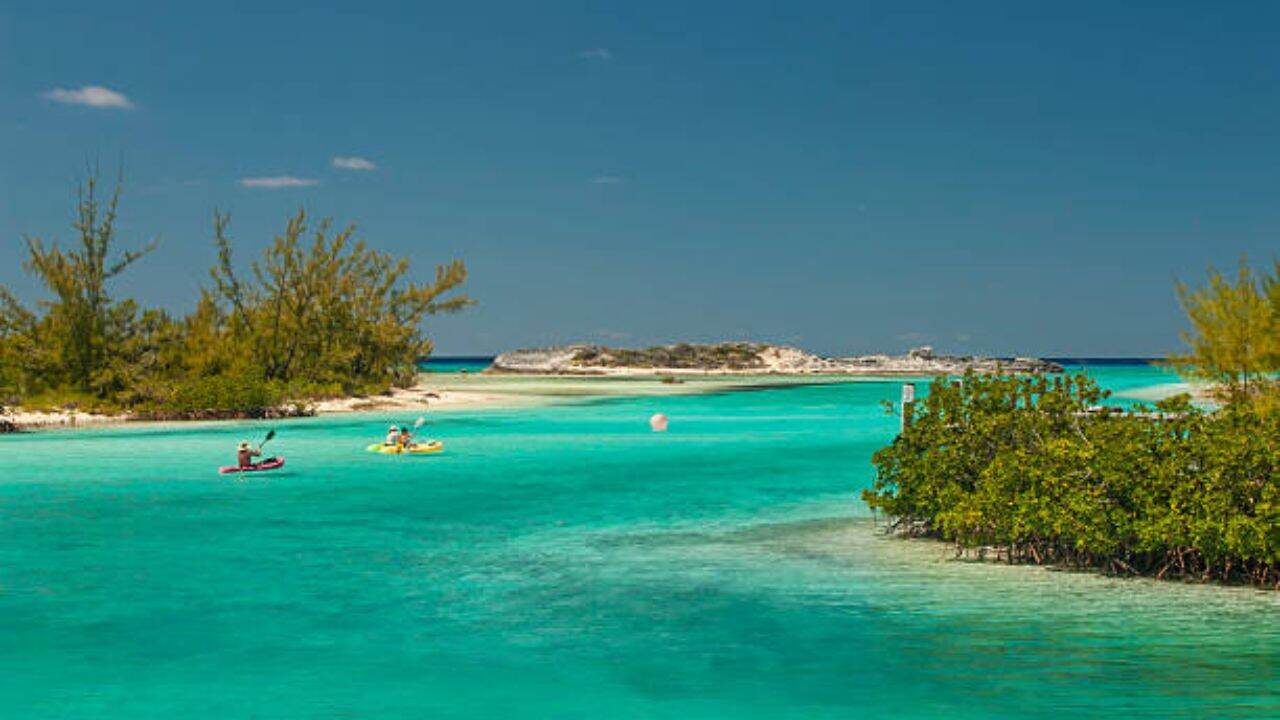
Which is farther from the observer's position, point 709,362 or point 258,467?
point 709,362

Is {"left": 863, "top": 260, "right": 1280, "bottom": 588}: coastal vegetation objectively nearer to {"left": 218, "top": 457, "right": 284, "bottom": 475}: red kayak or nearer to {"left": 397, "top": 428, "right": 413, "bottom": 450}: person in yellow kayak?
{"left": 218, "top": 457, "right": 284, "bottom": 475}: red kayak

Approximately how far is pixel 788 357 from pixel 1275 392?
147577 millimetres

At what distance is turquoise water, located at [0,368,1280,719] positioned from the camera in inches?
405

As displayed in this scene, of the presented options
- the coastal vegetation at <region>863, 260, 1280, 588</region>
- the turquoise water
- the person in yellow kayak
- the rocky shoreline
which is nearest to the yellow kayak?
the person in yellow kayak

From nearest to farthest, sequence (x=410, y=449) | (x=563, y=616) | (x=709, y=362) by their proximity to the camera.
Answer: (x=563, y=616)
(x=410, y=449)
(x=709, y=362)

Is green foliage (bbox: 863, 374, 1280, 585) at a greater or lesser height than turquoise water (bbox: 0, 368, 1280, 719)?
greater

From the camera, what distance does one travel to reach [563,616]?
43.7 ft

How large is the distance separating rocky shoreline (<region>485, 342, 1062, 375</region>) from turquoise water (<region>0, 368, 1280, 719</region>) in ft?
436

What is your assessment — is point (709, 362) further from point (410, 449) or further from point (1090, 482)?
point (1090, 482)

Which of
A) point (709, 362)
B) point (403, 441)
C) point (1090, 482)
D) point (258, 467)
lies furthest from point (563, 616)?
point (709, 362)

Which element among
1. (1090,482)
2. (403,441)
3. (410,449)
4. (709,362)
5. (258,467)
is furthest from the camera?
(709,362)

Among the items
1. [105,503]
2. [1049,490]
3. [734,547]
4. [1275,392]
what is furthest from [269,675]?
[1275,392]

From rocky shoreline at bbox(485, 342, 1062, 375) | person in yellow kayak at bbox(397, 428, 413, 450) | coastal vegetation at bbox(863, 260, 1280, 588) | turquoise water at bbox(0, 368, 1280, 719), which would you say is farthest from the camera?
rocky shoreline at bbox(485, 342, 1062, 375)

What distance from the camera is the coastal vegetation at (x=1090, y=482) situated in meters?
13.9
